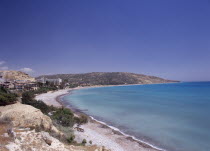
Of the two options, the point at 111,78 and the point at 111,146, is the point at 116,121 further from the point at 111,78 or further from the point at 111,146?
the point at 111,78

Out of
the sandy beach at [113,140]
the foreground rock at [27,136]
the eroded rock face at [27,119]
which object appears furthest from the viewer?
the sandy beach at [113,140]

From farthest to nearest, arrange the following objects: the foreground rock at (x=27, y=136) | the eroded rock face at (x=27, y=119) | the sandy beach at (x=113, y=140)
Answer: the sandy beach at (x=113, y=140)
the eroded rock face at (x=27, y=119)
the foreground rock at (x=27, y=136)

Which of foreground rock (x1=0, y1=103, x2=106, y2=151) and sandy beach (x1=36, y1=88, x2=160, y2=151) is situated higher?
foreground rock (x1=0, y1=103, x2=106, y2=151)

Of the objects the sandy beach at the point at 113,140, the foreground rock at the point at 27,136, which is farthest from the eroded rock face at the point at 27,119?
the sandy beach at the point at 113,140

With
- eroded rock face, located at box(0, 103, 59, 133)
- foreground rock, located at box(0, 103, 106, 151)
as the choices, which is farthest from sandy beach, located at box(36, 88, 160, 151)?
foreground rock, located at box(0, 103, 106, 151)

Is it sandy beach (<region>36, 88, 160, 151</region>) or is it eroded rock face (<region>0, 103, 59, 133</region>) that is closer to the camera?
eroded rock face (<region>0, 103, 59, 133</region>)

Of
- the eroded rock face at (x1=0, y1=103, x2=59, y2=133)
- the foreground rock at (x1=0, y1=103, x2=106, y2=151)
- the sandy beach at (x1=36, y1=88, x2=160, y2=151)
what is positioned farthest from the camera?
the sandy beach at (x1=36, y1=88, x2=160, y2=151)

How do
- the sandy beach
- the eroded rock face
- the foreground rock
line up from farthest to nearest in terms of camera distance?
1. the sandy beach
2. the eroded rock face
3. the foreground rock

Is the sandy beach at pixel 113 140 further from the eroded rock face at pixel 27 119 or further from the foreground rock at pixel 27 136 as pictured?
the foreground rock at pixel 27 136

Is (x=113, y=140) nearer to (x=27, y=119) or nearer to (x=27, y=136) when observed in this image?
(x=27, y=119)

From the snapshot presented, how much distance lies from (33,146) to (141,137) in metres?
9.17

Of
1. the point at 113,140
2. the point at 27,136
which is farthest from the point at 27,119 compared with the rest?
the point at 113,140

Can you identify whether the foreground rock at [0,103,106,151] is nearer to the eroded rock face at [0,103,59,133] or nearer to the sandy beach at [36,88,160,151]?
the eroded rock face at [0,103,59,133]

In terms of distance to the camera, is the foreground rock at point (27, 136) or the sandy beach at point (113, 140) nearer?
the foreground rock at point (27, 136)
